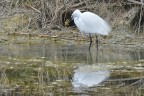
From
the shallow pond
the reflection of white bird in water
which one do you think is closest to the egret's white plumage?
the reflection of white bird in water

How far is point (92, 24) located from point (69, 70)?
3089 mm

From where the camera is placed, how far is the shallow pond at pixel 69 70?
5.77 metres

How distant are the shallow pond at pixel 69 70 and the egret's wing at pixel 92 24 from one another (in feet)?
1.16

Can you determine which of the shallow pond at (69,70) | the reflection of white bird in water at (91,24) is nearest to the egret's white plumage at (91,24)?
the reflection of white bird in water at (91,24)

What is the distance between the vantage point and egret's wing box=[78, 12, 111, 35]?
10086 mm

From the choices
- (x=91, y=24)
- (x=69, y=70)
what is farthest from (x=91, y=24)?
(x=69, y=70)

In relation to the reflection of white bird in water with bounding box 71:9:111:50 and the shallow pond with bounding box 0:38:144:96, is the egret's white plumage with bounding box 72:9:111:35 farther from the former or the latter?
the shallow pond with bounding box 0:38:144:96

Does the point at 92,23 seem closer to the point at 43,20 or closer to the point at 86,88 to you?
the point at 43,20

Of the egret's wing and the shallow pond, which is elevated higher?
the egret's wing

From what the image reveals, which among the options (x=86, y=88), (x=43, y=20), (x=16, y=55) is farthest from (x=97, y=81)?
(x=43, y=20)

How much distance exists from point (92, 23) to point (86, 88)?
4444 mm

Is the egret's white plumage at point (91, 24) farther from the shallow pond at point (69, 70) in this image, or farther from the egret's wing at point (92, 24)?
the shallow pond at point (69, 70)

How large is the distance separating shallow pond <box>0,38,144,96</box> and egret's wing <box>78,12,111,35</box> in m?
0.35

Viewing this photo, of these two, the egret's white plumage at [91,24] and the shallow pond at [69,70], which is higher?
the egret's white plumage at [91,24]
